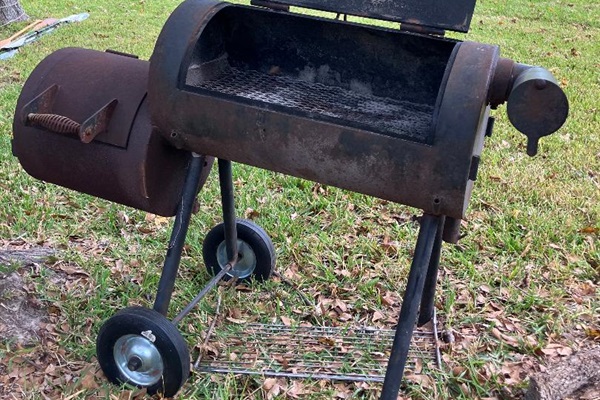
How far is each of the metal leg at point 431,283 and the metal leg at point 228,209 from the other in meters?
0.88

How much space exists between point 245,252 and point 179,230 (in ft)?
2.61

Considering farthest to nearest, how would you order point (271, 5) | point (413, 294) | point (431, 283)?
point (431, 283) < point (271, 5) < point (413, 294)

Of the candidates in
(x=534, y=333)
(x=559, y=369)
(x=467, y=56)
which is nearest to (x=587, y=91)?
(x=534, y=333)

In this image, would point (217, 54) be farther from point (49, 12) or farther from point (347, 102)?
point (49, 12)

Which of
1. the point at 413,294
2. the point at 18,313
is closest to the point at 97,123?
the point at 18,313

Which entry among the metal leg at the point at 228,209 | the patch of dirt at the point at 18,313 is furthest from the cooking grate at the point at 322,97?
the patch of dirt at the point at 18,313

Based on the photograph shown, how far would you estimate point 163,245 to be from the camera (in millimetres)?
3197

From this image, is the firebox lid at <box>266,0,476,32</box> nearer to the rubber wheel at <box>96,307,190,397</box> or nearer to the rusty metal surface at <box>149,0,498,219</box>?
the rusty metal surface at <box>149,0,498,219</box>

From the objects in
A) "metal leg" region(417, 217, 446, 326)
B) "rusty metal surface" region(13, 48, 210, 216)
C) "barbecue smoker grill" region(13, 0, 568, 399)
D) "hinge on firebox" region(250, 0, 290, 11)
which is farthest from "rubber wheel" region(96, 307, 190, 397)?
"hinge on firebox" region(250, 0, 290, 11)

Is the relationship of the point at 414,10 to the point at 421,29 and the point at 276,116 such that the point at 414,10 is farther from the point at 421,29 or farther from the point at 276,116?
the point at 276,116

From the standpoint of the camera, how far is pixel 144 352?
2.23 metres

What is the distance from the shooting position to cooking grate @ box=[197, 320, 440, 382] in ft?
8.01

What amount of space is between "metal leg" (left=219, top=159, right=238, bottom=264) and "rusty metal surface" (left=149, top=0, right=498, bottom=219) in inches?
19.5

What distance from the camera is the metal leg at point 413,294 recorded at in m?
1.89
